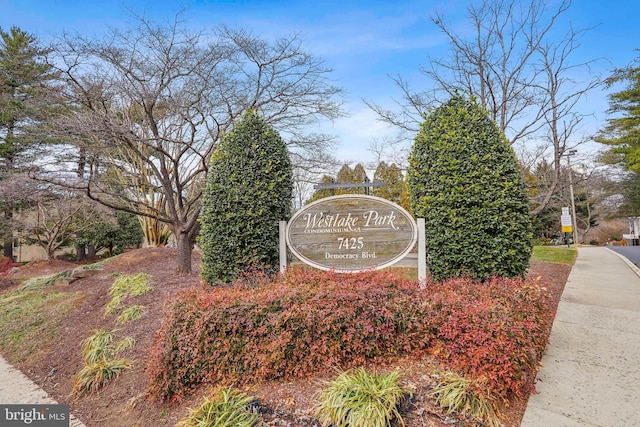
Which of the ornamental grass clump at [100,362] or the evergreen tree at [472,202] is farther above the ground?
the evergreen tree at [472,202]

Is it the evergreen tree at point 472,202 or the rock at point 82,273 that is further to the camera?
the rock at point 82,273

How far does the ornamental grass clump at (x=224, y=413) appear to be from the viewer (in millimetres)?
2313

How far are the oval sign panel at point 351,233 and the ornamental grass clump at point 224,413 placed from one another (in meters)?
2.26

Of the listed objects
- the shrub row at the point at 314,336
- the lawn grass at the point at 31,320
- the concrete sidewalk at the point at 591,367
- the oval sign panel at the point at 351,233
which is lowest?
the lawn grass at the point at 31,320

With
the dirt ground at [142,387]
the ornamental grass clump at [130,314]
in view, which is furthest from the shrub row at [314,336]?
the ornamental grass clump at [130,314]

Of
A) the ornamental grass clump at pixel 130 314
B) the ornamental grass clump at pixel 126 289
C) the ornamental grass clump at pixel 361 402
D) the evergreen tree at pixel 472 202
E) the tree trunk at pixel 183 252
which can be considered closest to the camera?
the ornamental grass clump at pixel 361 402

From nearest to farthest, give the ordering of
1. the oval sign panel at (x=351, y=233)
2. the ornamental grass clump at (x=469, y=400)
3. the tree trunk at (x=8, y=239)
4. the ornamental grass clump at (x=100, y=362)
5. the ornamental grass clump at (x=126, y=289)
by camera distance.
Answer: the ornamental grass clump at (x=469, y=400), the ornamental grass clump at (x=100, y=362), the oval sign panel at (x=351, y=233), the ornamental grass clump at (x=126, y=289), the tree trunk at (x=8, y=239)

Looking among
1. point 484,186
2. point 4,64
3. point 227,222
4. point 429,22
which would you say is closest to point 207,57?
point 227,222

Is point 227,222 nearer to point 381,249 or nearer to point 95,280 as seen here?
point 381,249

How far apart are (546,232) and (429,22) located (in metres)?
25.4

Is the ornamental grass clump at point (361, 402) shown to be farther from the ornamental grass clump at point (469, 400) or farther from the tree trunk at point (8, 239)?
the tree trunk at point (8, 239)

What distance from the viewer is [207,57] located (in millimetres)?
6676

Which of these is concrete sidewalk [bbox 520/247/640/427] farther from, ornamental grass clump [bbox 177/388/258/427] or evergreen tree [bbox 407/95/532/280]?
ornamental grass clump [bbox 177/388/258/427]

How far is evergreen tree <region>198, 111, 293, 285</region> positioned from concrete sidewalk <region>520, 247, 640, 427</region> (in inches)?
133
